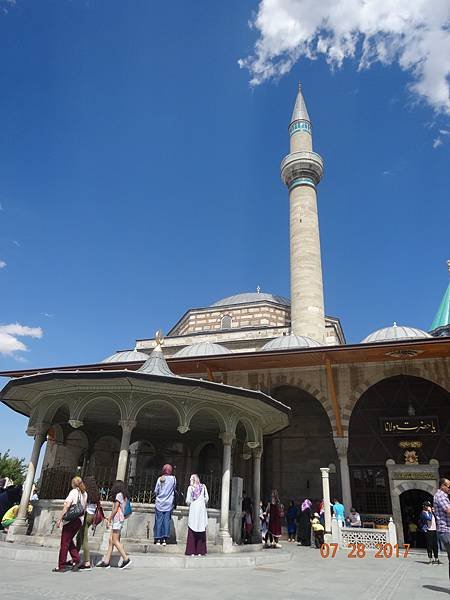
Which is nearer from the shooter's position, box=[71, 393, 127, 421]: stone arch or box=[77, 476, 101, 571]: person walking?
box=[77, 476, 101, 571]: person walking

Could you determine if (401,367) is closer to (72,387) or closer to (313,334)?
(313,334)

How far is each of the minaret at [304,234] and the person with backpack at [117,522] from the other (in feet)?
40.5

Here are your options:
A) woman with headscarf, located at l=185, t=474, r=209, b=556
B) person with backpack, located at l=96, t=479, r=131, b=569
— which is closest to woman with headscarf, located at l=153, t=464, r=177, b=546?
woman with headscarf, located at l=185, t=474, r=209, b=556

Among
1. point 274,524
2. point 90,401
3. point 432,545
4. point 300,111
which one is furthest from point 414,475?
point 300,111

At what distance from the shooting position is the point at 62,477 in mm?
7699

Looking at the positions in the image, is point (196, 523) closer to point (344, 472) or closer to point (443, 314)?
point (344, 472)

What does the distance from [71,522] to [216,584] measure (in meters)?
1.56

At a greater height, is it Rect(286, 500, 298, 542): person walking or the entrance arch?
the entrance arch

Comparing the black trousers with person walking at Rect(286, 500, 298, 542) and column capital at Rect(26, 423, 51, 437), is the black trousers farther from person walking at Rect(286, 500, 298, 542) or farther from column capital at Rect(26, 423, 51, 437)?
column capital at Rect(26, 423, 51, 437)

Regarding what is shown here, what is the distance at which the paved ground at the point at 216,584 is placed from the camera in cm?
341

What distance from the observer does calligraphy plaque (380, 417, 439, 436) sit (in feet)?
42.5

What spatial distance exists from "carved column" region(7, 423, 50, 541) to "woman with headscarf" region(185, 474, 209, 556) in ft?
8.90

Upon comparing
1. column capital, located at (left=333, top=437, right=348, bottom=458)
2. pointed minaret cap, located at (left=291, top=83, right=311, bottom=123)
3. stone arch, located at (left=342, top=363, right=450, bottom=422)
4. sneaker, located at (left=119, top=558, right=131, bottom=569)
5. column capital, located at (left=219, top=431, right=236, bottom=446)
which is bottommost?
sneaker, located at (left=119, top=558, right=131, bottom=569)

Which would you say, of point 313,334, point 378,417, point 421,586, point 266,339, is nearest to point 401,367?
point 378,417
